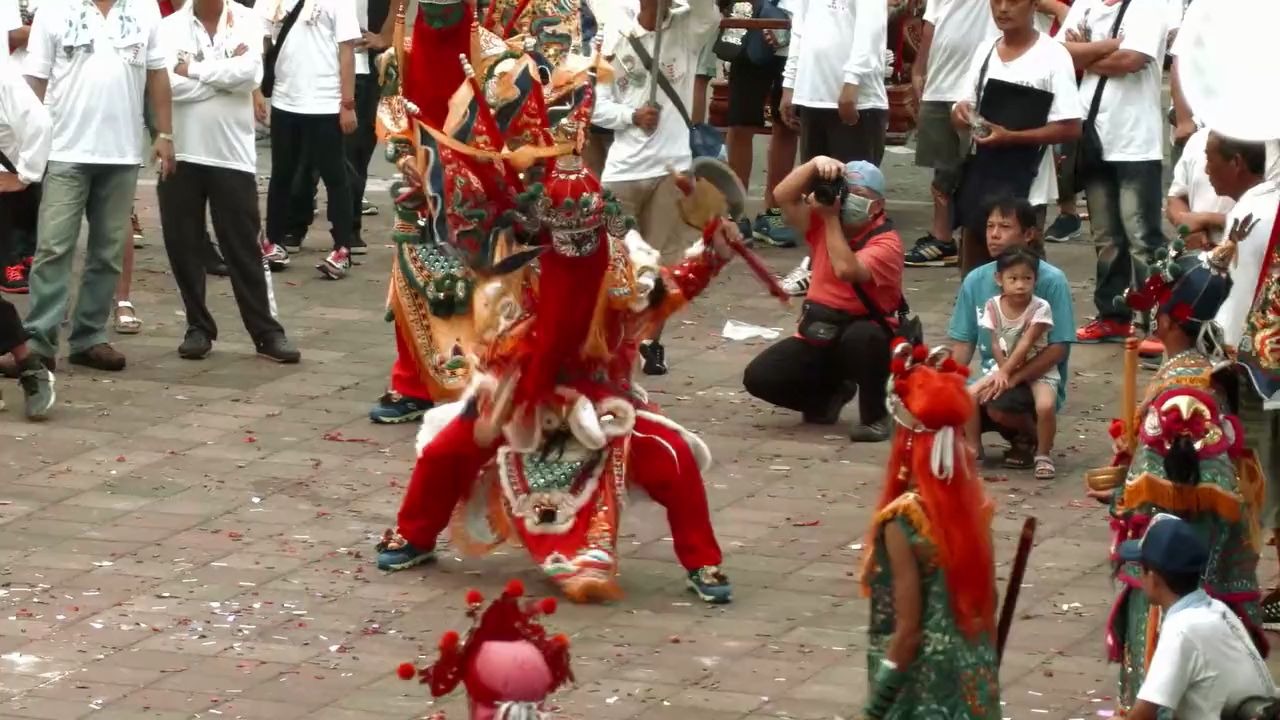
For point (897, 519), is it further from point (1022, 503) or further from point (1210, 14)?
point (1022, 503)

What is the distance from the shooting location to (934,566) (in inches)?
238

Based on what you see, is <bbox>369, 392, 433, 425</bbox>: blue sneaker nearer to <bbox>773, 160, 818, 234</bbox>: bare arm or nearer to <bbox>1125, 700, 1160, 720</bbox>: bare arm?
<bbox>773, 160, 818, 234</bbox>: bare arm

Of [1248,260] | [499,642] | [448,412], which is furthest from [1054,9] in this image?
[499,642]

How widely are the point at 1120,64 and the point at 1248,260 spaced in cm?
458

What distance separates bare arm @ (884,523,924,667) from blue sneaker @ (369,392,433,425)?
4966 millimetres

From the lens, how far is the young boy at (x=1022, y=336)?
9883 millimetres

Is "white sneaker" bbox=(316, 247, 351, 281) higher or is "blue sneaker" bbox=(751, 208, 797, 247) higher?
"blue sneaker" bbox=(751, 208, 797, 247)

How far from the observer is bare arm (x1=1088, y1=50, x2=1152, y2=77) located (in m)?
12.1

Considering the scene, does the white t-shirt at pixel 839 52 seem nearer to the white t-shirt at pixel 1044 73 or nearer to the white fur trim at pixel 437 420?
the white t-shirt at pixel 1044 73

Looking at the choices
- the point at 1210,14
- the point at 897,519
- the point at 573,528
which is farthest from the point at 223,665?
the point at 1210,14

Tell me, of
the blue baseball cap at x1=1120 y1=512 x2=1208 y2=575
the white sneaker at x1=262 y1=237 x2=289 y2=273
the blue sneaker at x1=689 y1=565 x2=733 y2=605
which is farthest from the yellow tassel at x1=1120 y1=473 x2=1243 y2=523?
the white sneaker at x1=262 y1=237 x2=289 y2=273

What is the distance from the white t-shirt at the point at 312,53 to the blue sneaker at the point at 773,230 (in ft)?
8.94

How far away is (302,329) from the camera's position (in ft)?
41.1

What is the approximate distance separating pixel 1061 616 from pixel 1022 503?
141 cm
